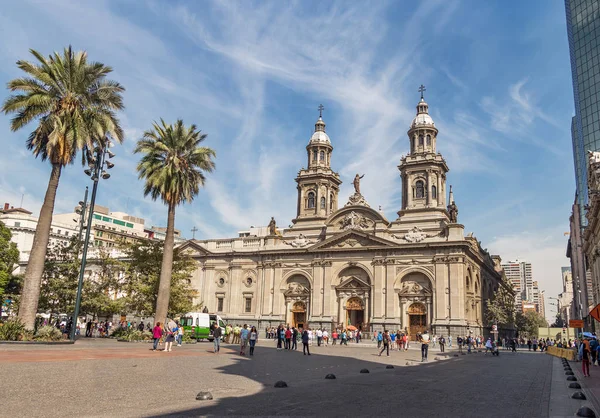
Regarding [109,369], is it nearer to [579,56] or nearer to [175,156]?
[175,156]

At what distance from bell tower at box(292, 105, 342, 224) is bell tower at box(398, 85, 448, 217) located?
10191 mm

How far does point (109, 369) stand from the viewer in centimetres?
1579

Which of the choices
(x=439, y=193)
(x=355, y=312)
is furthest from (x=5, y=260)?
(x=439, y=193)

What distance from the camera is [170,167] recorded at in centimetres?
3625

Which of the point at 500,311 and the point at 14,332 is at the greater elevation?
the point at 500,311

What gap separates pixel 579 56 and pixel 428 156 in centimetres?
4799

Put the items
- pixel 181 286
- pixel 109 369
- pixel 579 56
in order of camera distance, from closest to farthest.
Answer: pixel 109 369
pixel 181 286
pixel 579 56

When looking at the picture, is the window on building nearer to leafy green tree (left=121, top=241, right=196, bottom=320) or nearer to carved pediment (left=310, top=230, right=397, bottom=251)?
carved pediment (left=310, top=230, right=397, bottom=251)

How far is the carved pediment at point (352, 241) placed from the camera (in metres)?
56.9

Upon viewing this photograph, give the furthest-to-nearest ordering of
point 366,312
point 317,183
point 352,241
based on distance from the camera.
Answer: point 317,183
point 352,241
point 366,312

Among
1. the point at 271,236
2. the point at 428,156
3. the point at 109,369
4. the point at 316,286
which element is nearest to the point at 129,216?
the point at 271,236

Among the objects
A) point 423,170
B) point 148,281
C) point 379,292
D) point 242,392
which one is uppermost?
point 423,170

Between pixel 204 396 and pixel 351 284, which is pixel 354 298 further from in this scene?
pixel 204 396

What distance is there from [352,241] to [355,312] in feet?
26.3
